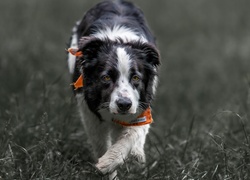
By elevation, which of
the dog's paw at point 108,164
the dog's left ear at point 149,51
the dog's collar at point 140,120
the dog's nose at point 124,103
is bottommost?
the dog's paw at point 108,164

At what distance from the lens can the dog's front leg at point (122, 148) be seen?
4746mm

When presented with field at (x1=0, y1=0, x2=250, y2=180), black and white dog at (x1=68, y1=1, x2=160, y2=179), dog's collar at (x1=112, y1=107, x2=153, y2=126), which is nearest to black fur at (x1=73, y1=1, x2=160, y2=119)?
black and white dog at (x1=68, y1=1, x2=160, y2=179)

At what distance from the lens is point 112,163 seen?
15.6 ft

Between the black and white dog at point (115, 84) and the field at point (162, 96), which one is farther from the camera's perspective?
the field at point (162, 96)

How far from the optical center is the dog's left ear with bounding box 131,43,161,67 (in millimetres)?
5090

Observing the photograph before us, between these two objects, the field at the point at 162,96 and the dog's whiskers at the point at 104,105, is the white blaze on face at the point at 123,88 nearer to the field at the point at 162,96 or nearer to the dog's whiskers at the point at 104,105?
the dog's whiskers at the point at 104,105

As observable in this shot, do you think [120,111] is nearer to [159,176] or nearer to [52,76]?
[159,176]

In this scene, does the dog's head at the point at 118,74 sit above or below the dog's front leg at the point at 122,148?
above

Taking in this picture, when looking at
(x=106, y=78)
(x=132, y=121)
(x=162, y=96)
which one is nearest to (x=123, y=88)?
(x=106, y=78)

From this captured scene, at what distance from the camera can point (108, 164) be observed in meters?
4.73

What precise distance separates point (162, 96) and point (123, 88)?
4214mm

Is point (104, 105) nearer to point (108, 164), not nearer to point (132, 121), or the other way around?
point (132, 121)

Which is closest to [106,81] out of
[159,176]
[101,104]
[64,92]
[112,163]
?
[101,104]

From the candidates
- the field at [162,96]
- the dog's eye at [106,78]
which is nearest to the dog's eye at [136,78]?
the dog's eye at [106,78]
